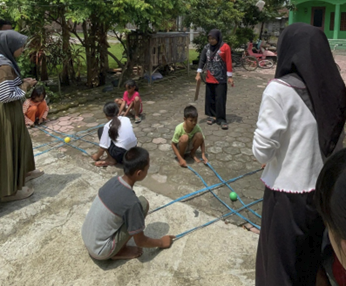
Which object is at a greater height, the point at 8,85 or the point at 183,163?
the point at 8,85

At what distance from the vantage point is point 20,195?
11.9 ft

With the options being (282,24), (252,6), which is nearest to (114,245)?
(252,6)

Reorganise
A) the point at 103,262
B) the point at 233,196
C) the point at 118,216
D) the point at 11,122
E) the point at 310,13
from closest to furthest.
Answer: the point at 118,216, the point at 103,262, the point at 11,122, the point at 233,196, the point at 310,13

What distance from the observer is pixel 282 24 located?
70.3ft

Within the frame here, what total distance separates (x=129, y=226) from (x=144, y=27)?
644 centimetres

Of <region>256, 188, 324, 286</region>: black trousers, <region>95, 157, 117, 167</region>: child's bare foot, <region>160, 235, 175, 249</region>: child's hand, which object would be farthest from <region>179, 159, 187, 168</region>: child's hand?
<region>256, 188, 324, 286</region>: black trousers

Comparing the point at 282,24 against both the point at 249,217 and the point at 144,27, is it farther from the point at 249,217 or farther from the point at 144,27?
the point at 249,217

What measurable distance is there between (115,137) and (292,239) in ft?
9.26

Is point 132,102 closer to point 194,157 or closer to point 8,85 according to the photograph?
point 194,157

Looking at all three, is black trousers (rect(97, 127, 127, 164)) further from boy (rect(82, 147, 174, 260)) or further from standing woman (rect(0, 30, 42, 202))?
boy (rect(82, 147, 174, 260))

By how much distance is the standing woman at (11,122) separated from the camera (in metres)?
3.27

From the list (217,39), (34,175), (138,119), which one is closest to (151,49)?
(138,119)

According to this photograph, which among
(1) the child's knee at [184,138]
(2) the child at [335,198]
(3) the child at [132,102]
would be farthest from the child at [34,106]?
(2) the child at [335,198]

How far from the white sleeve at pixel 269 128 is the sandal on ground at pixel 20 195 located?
110 inches
